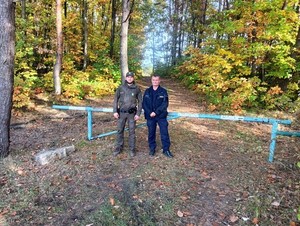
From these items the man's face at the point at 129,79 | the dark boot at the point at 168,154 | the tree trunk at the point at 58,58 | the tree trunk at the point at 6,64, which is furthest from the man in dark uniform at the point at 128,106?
the tree trunk at the point at 58,58

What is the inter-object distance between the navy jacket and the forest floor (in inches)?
41.4

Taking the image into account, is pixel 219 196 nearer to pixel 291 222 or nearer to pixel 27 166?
pixel 291 222

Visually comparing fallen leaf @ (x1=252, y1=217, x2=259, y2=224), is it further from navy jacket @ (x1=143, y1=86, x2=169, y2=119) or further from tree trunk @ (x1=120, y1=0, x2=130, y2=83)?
tree trunk @ (x1=120, y1=0, x2=130, y2=83)

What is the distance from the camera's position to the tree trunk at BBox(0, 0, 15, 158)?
5.69m

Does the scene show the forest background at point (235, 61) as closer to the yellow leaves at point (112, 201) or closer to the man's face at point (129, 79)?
the man's face at point (129, 79)

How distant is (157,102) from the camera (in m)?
5.82

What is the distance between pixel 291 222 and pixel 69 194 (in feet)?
11.8

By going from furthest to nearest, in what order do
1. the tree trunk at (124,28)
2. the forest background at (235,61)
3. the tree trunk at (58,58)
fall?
the tree trunk at (58,58) → the forest background at (235,61) → the tree trunk at (124,28)

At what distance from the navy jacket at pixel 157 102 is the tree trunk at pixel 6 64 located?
3.16 meters

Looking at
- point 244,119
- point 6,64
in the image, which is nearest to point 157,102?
point 244,119

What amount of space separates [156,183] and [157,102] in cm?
184

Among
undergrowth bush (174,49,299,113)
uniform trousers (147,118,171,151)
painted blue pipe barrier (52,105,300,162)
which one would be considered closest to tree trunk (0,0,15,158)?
painted blue pipe barrier (52,105,300,162)

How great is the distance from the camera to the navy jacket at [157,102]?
5.77m

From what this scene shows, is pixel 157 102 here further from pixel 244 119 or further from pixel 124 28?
pixel 124 28
